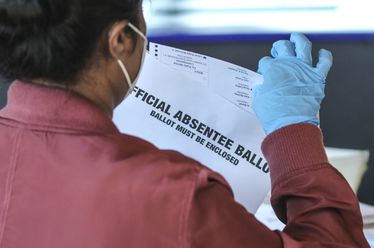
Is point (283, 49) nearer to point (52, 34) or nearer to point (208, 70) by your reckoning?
point (208, 70)

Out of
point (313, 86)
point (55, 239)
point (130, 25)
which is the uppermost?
point (130, 25)

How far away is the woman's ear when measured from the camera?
663mm

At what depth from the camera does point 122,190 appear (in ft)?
1.96

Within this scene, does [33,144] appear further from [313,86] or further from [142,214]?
[313,86]

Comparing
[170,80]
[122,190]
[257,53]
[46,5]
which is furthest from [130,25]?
[257,53]

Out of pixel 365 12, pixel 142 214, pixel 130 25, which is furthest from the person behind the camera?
pixel 365 12

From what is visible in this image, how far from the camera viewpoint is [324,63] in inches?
38.5

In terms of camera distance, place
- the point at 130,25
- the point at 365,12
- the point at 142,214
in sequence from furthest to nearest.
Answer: the point at 365,12
the point at 130,25
the point at 142,214

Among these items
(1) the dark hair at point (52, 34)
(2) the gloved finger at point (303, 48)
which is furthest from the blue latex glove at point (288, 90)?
(1) the dark hair at point (52, 34)

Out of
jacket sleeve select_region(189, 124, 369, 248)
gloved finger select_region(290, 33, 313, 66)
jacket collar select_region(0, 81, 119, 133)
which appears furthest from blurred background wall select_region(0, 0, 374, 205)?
jacket collar select_region(0, 81, 119, 133)

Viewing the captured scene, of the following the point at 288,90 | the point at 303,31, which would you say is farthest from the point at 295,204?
the point at 303,31

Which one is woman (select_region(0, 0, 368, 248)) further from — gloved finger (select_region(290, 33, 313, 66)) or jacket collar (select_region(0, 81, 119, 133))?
gloved finger (select_region(290, 33, 313, 66))

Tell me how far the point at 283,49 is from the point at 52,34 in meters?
0.51

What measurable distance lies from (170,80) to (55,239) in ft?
1.58
